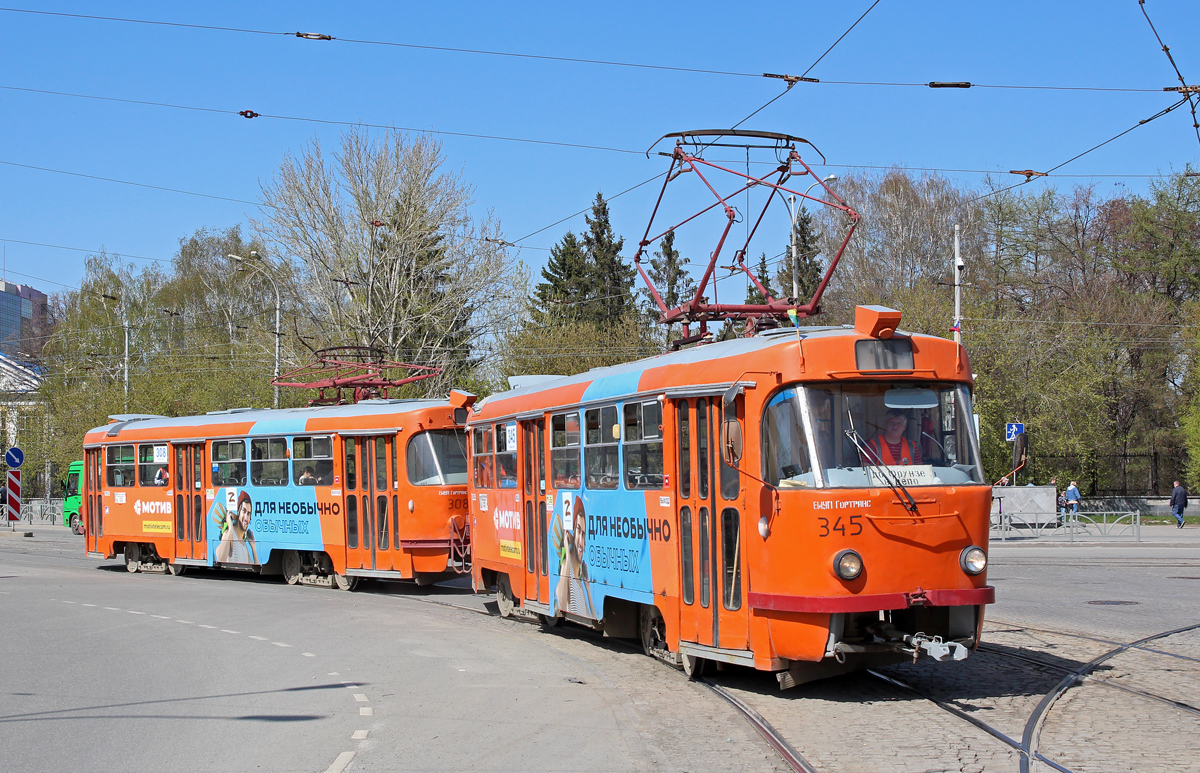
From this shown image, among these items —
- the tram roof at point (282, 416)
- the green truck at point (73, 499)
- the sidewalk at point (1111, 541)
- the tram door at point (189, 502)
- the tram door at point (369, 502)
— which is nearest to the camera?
the tram door at point (369, 502)

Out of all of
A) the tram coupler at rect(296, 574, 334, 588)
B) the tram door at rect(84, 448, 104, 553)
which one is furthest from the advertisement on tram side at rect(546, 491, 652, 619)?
the tram door at rect(84, 448, 104, 553)

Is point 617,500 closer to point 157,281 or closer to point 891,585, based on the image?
point 891,585

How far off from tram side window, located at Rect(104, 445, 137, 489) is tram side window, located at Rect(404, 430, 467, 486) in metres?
8.33

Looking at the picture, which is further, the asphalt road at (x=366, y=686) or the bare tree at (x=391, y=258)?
the bare tree at (x=391, y=258)

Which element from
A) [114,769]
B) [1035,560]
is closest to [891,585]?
[114,769]

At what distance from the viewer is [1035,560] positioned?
917 inches

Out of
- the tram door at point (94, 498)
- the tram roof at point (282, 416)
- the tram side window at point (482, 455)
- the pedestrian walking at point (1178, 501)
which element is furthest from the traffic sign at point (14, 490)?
the pedestrian walking at point (1178, 501)

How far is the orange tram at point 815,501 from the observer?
28.1 feet

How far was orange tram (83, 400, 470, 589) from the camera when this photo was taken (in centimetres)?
1820

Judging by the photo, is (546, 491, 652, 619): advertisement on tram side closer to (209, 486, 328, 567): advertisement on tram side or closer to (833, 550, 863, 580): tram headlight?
(833, 550, 863, 580): tram headlight

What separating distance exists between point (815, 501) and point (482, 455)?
24.8 feet

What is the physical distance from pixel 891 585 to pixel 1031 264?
44.8 metres

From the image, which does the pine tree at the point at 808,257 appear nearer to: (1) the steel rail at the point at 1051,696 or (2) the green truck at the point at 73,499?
(2) the green truck at the point at 73,499

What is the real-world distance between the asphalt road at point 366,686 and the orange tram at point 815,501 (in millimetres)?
619
